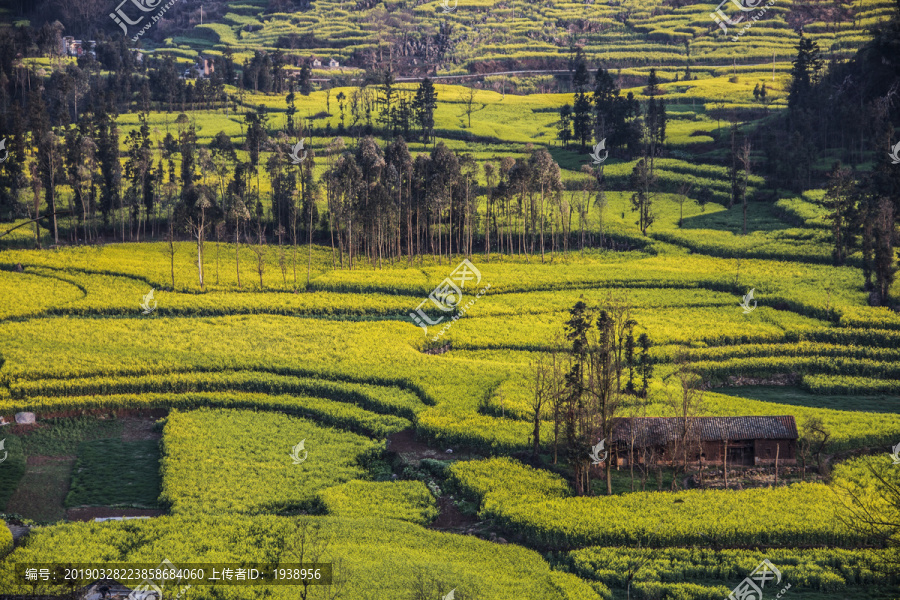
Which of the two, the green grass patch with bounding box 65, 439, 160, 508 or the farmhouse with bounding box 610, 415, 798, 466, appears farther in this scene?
the farmhouse with bounding box 610, 415, 798, 466

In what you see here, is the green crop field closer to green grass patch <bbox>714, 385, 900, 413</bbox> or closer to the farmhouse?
the farmhouse

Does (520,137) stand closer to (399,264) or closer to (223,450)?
(399,264)

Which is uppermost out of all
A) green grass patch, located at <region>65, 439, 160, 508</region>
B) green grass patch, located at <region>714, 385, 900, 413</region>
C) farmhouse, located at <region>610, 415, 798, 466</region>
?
farmhouse, located at <region>610, 415, 798, 466</region>

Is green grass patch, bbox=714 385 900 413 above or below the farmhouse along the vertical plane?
below

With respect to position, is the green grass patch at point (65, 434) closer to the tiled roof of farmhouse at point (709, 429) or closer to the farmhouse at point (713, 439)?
the farmhouse at point (713, 439)

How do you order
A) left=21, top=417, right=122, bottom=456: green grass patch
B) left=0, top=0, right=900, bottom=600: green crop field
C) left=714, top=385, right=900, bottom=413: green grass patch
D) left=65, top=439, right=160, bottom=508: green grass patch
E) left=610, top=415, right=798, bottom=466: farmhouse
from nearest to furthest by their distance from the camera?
left=0, top=0, right=900, bottom=600: green crop field, left=65, top=439, right=160, bottom=508: green grass patch, left=610, top=415, right=798, bottom=466: farmhouse, left=21, top=417, right=122, bottom=456: green grass patch, left=714, top=385, right=900, bottom=413: green grass patch

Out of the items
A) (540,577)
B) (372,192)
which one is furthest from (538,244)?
(540,577)

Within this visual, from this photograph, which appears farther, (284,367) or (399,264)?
(399,264)

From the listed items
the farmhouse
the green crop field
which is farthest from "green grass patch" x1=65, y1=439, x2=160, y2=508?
the farmhouse

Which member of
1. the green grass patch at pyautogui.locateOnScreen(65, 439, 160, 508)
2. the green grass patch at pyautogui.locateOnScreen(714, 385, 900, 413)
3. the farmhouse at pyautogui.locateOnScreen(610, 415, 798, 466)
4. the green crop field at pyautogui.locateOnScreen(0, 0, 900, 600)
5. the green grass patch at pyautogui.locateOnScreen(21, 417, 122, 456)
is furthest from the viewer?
the green grass patch at pyautogui.locateOnScreen(714, 385, 900, 413)
